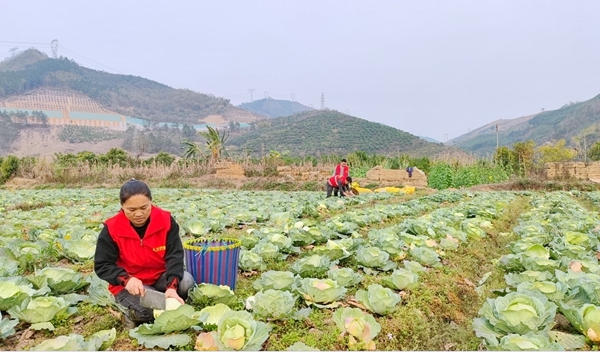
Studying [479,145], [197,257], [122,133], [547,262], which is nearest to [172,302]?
[197,257]

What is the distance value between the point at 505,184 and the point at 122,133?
300 feet

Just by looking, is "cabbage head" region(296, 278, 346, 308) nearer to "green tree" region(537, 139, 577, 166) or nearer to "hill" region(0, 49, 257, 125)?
"green tree" region(537, 139, 577, 166)

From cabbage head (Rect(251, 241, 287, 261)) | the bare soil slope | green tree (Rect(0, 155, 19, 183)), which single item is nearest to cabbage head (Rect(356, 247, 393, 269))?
cabbage head (Rect(251, 241, 287, 261))

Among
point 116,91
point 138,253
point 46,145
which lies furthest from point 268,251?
point 116,91

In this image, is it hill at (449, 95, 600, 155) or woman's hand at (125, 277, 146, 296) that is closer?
woman's hand at (125, 277, 146, 296)

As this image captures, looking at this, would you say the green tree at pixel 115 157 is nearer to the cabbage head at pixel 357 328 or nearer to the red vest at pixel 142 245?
the red vest at pixel 142 245

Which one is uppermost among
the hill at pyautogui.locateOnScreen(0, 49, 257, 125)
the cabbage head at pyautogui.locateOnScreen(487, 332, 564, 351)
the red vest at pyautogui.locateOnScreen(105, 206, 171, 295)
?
the hill at pyautogui.locateOnScreen(0, 49, 257, 125)

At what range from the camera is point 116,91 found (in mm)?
133750

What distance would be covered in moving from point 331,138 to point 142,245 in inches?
2602

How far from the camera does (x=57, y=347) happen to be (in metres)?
2.22

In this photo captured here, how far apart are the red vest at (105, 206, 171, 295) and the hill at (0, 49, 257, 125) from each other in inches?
4794

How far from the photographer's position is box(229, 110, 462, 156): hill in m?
60.1

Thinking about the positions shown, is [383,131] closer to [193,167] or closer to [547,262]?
[193,167]

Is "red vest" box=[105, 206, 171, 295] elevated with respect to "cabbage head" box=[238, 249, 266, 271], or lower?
elevated
